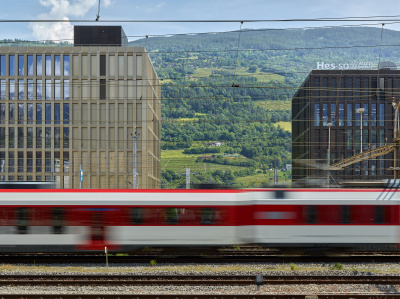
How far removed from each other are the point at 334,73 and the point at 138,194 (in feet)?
210

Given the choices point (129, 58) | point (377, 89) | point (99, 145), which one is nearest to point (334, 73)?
point (377, 89)

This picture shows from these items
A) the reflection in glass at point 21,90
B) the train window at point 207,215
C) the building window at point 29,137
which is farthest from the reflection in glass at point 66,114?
the train window at point 207,215

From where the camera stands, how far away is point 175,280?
51.8ft

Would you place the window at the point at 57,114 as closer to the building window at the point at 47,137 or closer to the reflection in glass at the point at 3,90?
the building window at the point at 47,137

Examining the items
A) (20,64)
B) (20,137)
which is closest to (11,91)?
(20,64)

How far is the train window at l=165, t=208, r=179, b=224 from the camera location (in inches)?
808

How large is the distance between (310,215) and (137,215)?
6691 millimetres

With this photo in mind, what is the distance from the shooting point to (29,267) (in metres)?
19.2

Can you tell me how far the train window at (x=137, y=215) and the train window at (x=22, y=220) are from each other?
4155 millimetres

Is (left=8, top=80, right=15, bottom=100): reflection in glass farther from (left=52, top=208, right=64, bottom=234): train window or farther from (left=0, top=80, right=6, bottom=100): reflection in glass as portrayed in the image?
(left=52, top=208, right=64, bottom=234): train window

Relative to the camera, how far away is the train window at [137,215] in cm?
2056

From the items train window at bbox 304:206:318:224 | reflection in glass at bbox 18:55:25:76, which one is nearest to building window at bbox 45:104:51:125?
reflection in glass at bbox 18:55:25:76

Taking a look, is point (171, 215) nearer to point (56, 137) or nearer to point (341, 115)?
point (56, 137)

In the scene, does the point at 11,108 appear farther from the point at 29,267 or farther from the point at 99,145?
the point at 29,267
